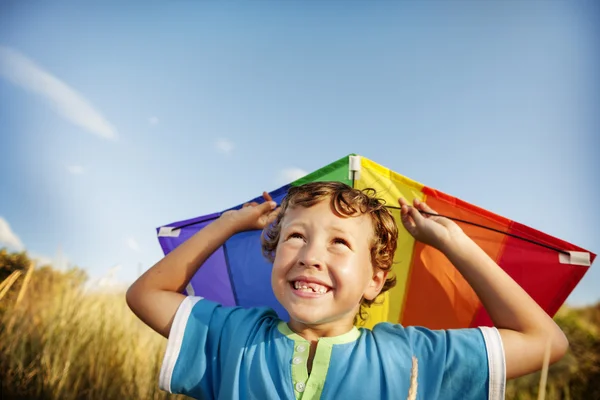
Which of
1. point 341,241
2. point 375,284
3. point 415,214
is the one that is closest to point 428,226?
point 415,214

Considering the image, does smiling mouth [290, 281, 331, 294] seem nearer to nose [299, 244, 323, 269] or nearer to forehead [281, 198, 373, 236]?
nose [299, 244, 323, 269]

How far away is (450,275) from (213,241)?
4.01 feet

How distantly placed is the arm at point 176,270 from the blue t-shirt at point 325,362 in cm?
12

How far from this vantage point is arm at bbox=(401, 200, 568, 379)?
1659 millimetres

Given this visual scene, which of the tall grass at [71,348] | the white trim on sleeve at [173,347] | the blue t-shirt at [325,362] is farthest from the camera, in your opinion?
the tall grass at [71,348]

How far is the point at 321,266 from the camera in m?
1.58

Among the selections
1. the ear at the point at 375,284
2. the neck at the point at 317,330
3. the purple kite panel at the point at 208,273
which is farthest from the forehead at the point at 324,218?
the purple kite panel at the point at 208,273

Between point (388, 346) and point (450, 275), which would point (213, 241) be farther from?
point (450, 275)

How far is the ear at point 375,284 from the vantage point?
1897mm

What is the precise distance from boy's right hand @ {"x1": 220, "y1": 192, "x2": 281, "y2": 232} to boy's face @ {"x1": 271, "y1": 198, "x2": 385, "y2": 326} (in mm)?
455

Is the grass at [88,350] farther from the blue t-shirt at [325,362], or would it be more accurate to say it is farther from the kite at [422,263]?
the blue t-shirt at [325,362]

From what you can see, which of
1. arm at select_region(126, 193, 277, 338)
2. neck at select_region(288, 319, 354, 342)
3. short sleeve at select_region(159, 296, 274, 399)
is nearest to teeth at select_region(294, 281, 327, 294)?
neck at select_region(288, 319, 354, 342)

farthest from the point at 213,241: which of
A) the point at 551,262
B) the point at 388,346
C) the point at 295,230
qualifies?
the point at 551,262

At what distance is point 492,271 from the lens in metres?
1.89
